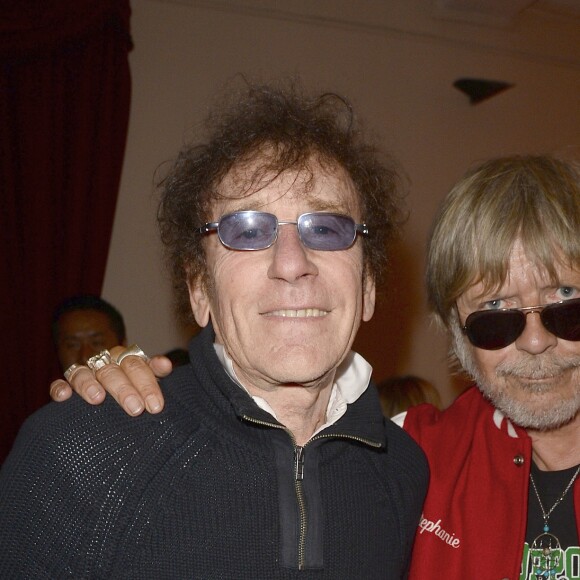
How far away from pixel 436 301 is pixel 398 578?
38.0 inches

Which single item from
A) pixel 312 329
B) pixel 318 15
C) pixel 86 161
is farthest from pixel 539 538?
pixel 318 15

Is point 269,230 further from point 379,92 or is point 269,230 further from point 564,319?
point 379,92

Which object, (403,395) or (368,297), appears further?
(403,395)

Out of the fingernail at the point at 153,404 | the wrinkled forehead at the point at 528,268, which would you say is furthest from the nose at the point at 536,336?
the fingernail at the point at 153,404

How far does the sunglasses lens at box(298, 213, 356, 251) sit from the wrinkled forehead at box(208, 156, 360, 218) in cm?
4

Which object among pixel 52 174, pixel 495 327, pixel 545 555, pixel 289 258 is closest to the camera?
pixel 289 258

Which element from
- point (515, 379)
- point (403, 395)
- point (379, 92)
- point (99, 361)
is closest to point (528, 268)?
point (515, 379)

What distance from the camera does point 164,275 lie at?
5020 mm

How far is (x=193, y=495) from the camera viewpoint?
167 centimetres

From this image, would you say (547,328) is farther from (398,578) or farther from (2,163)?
(2,163)

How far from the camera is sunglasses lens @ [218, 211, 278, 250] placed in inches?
71.2

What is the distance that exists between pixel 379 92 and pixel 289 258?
436 cm

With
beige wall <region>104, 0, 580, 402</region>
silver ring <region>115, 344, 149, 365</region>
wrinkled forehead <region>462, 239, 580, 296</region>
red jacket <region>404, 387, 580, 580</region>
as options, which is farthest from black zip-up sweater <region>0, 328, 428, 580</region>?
beige wall <region>104, 0, 580, 402</region>

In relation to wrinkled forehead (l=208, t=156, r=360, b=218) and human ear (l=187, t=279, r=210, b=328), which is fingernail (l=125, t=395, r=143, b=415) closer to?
human ear (l=187, t=279, r=210, b=328)
